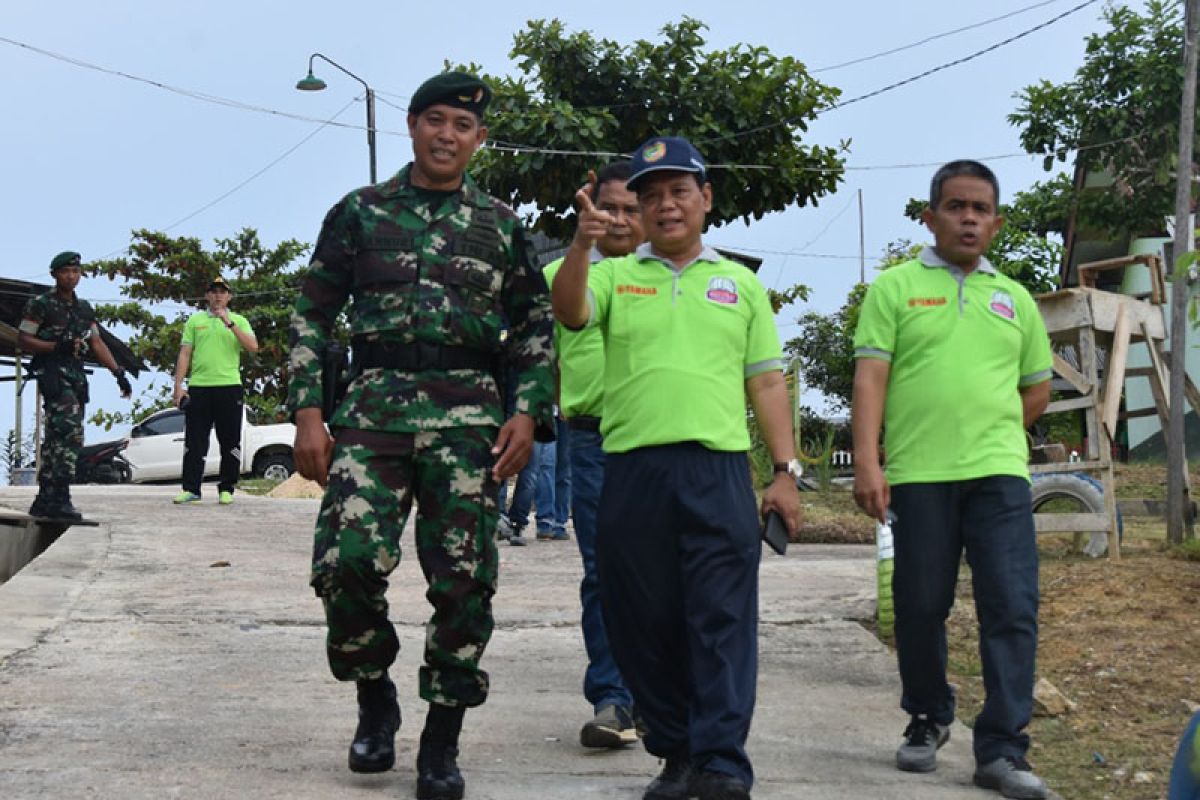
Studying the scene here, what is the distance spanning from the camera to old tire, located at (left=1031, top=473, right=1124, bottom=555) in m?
9.75

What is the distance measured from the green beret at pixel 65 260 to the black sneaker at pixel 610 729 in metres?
7.60

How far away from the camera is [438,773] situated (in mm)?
4133

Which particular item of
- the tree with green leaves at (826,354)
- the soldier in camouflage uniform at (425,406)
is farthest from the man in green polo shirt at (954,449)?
the tree with green leaves at (826,354)

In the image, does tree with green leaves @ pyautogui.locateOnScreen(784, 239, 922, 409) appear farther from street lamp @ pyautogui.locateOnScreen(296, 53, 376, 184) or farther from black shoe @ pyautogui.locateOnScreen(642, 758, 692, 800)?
black shoe @ pyautogui.locateOnScreen(642, 758, 692, 800)

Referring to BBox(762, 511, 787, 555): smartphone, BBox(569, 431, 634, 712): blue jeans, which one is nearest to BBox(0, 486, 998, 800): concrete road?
BBox(569, 431, 634, 712): blue jeans

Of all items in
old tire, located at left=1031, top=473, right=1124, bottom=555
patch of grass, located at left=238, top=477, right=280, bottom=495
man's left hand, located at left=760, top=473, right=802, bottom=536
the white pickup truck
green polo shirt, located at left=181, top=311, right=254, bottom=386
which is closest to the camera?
man's left hand, located at left=760, top=473, right=802, bottom=536

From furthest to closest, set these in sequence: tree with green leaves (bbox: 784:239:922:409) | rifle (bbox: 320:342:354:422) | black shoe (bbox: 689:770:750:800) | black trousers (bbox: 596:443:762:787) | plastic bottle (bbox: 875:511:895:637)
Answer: tree with green leaves (bbox: 784:239:922:409) → plastic bottle (bbox: 875:511:895:637) → rifle (bbox: 320:342:354:422) → black trousers (bbox: 596:443:762:787) → black shoe (bbox: 689:770:750:800)

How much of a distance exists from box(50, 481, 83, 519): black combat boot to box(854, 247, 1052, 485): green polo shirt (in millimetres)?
8424

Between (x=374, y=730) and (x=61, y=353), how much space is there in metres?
7.59

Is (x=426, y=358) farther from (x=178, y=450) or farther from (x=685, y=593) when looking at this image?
(x=178, y=450)

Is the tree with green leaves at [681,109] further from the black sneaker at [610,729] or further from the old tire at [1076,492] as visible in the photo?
the black sneaker at [610,729]

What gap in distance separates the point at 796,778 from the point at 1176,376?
712 centimetres

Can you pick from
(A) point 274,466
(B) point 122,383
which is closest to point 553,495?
(B) point 122,383

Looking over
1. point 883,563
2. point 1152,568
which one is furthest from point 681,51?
point 883,563
